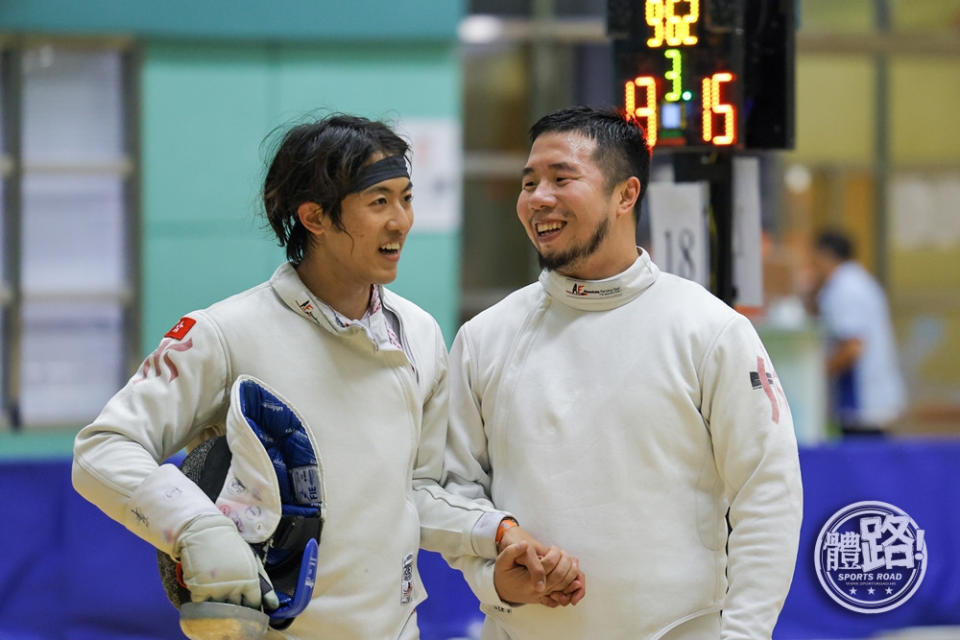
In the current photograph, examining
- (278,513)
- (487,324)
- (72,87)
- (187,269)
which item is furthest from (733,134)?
(72,87)

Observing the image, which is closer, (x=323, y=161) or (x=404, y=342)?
(x=323, y=161)

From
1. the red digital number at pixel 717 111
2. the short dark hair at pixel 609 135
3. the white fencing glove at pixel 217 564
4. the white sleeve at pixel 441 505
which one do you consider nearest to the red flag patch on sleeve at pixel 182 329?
the white fencing glove at pixel 217 564

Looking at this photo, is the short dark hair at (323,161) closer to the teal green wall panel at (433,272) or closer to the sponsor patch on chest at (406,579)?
the sponsor patch on chest at (406,579)

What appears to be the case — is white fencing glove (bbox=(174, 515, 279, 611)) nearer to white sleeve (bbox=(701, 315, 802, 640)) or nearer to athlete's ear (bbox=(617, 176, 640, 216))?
white sleeve (bbox=(701, 315, 802, 640))

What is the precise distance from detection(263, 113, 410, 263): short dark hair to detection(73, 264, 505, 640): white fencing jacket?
7.6 inches

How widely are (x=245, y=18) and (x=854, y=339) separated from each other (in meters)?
4.93

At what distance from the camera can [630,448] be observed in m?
3.40

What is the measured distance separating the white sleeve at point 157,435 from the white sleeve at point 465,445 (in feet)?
2.30

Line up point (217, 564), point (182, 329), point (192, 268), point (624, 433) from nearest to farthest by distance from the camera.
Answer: point (217, 564) < point (182, 329) < point (624, 433) < point (192, 268)

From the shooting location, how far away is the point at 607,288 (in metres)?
3.53

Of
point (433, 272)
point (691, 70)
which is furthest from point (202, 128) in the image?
point (691, 70)

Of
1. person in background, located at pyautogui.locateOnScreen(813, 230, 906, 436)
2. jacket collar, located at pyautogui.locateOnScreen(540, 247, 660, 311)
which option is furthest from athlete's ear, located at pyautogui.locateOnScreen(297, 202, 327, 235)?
person in background, located at pyautogui.locateOnScreen(813, 230, 906, 436)

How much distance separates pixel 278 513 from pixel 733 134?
8.13ft

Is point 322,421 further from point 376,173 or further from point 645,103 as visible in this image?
point 645,103
